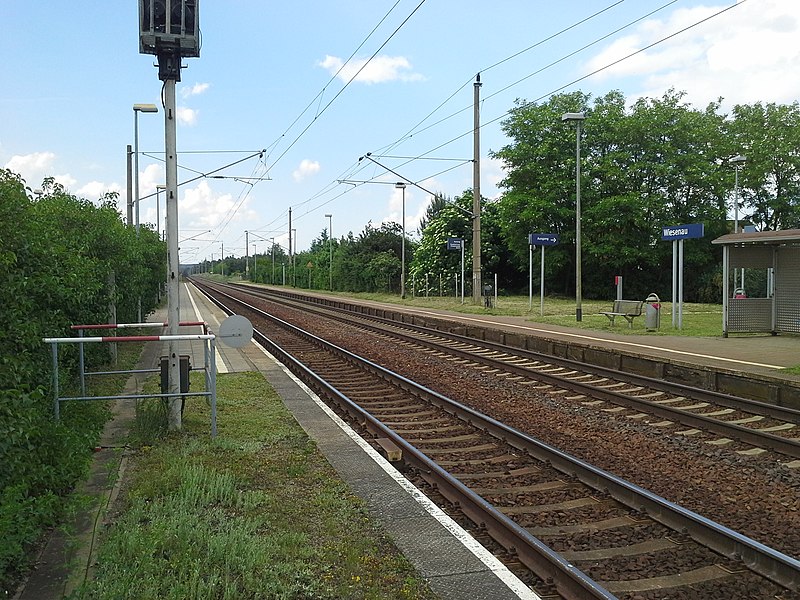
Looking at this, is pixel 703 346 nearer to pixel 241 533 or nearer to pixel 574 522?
pixel 574 522

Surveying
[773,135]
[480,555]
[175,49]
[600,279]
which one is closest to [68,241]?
[175,49]

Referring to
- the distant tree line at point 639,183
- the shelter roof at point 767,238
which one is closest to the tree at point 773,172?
the distant tree line at point 639,183

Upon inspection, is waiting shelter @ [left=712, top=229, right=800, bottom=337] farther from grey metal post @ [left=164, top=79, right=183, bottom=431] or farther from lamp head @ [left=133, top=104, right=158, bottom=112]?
lamp head @ [left=133, top=104, right=158, bottom=112]

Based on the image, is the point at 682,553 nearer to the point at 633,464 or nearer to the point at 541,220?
the point at 633,464

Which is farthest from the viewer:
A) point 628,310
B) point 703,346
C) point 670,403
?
point 628,310

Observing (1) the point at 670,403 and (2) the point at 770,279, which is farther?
(2) the point at 770,279

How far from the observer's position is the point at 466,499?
6.25 meters

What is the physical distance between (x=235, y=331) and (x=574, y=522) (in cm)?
536

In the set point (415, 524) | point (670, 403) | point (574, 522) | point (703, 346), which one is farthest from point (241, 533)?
point (703, 346)

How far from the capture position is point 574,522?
5.95 m

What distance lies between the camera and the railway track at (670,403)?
8.67 m

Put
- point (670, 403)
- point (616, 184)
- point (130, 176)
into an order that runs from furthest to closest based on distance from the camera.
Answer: point (616, 184), point (130, 176), point (670, 403)

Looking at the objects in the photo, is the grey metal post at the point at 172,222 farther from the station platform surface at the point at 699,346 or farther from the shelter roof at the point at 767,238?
the shelter roof at the point at 767,238

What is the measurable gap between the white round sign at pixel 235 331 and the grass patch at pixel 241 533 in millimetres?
1732
